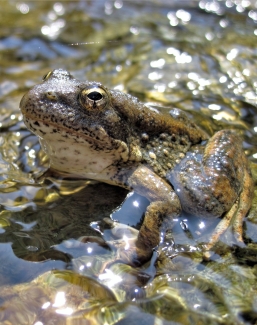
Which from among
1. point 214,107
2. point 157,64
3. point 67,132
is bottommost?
point 157,64

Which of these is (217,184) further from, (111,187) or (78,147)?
(78,147)

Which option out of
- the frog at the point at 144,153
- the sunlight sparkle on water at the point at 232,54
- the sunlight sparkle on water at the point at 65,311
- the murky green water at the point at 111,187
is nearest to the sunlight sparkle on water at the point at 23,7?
the murky green water at the point at 111,187

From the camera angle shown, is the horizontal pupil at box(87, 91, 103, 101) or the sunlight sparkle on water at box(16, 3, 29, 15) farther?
the sunlight sparkle on water at box(16, 3, 29, 15)

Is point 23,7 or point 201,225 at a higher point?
point 201,225

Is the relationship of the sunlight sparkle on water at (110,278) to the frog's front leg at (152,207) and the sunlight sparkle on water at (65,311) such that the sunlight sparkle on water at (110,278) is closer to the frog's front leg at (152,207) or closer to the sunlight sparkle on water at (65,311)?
the frog's front leg at (152,207)

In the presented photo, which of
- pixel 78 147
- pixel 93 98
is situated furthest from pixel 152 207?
pixel 93 98

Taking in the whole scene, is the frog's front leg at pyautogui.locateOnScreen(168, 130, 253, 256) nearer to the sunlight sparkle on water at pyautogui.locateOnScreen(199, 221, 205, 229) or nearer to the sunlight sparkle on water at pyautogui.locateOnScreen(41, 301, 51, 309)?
the sunlight sparkle on water at pyautogui.locateOnScreen(199, 221, 205, 229)

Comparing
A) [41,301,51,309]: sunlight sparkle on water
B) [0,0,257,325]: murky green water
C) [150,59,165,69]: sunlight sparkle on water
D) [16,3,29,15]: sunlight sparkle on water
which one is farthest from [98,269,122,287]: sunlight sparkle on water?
[16,3,29,15]: sunlight sparkle on water
